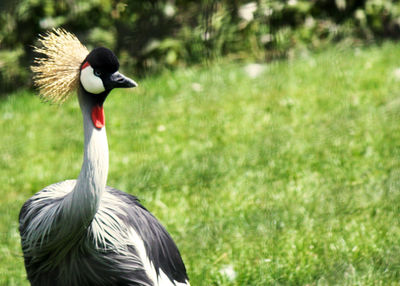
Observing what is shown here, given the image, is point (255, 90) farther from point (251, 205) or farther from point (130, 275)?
point (130, 275)

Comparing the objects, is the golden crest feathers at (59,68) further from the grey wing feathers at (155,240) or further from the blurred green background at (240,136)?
the grey wing feathers at (155,240)

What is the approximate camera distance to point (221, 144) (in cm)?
407

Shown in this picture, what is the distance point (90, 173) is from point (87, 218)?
0.53 feet

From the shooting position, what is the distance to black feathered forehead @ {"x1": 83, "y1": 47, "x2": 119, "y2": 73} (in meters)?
2.05

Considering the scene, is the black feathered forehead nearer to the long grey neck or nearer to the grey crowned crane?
the grey crowned crane

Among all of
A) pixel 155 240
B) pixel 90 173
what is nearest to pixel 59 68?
pixel 90 173

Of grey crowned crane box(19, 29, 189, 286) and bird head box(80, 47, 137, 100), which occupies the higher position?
bird head box(80, 47, 137, 100)

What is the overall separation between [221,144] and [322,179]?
73 cm

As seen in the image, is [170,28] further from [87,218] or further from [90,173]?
[87,218]

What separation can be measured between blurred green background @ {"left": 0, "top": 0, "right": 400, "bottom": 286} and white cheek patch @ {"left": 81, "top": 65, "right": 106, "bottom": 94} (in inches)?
4.6

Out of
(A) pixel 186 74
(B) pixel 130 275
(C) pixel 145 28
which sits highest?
(C) pixel 145 28

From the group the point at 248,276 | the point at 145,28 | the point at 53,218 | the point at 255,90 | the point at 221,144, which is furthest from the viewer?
the point at 255,90

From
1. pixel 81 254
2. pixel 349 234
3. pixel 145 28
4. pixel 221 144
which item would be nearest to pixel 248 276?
pixel 349 234

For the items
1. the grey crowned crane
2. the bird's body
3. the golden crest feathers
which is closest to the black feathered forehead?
the grey crowned crane
